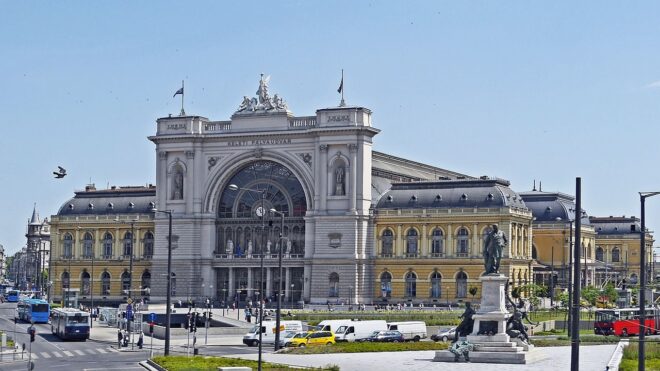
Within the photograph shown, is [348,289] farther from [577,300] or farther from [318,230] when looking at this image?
[577,300]

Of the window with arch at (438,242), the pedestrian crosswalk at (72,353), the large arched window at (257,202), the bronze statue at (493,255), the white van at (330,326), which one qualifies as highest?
the large arched window at (257,202)

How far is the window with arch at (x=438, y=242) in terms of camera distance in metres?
140

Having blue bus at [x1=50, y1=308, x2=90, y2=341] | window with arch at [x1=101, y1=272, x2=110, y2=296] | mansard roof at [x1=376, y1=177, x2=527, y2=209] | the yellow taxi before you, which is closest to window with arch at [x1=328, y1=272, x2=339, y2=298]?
mansard roof at [x1=376, y1=177, x2=527, y2=209]

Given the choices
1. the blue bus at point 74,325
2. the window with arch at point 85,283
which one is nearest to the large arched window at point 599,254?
the window with arch at point 85,283

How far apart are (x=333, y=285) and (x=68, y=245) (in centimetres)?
4132

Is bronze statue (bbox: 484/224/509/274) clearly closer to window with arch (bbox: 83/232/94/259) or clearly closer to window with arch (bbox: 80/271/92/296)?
window with arch (bbox: 83/232/94/259)

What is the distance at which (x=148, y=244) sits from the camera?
158m

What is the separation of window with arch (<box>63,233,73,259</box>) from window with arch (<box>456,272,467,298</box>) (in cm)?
5352

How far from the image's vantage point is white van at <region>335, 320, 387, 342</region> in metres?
90.2

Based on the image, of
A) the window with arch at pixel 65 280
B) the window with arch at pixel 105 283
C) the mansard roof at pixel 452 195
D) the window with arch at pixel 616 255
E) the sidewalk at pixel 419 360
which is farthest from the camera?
the window with arch at pixel 616 255

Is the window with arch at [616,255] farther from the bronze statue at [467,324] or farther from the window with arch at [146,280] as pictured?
the bronze statue at [467,324]

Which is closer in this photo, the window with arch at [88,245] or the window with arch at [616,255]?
the window with arch at [88,245]

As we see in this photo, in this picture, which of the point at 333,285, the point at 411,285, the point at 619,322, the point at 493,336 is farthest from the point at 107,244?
the point at 493,336

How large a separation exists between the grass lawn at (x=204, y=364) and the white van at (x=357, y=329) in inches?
837
